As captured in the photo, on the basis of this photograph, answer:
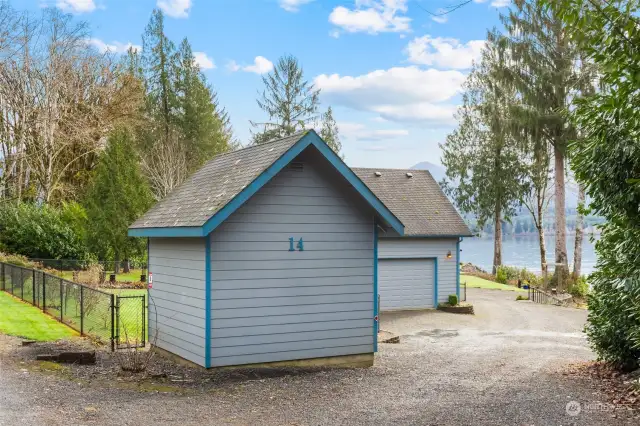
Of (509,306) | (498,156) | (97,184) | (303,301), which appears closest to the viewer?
(303,301)

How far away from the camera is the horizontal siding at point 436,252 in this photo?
2556cm

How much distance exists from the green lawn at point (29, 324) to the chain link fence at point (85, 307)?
0.30 m

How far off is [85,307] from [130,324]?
1913 millimetres

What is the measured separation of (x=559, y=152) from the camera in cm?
3509

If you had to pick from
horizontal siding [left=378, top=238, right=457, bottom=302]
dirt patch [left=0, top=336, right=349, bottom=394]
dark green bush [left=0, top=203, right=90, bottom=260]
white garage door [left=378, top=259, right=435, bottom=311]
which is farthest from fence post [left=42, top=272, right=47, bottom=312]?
dark green bush [left=0, top=203, right=90, bottom=260]

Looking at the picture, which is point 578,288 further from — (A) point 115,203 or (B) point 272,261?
(B) point 272,261

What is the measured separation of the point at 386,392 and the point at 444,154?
4504 centimetres

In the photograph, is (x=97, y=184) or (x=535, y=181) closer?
(x=97, y=184)

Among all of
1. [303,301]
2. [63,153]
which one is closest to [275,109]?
[63,153]

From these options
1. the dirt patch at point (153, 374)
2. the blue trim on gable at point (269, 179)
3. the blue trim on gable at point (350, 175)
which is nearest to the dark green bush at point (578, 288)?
the blue trim on gable at point (269, 179)

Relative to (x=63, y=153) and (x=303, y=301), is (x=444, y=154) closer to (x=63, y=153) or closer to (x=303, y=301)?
(x=63, y=153)

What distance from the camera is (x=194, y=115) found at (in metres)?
51.9

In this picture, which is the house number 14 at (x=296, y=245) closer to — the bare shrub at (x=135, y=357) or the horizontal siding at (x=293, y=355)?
the horizontal siding at (x=293, y=355)

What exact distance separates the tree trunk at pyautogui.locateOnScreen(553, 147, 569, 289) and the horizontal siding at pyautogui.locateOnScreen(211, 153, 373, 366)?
2524 centimetres
